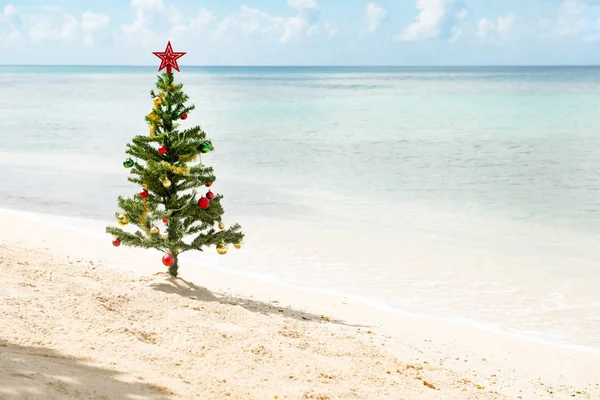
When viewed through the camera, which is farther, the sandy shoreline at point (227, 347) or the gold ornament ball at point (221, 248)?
the gold ornament ball at point (221, 248)

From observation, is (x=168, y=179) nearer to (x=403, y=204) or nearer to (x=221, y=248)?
(x=221, y=248)

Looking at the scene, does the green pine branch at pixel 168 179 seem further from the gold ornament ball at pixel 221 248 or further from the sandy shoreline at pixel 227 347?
the sandy shoreline at pixel 227 347

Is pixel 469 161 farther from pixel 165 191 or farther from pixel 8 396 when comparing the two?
pixel 8 396

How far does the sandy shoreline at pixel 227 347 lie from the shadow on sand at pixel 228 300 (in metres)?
0.03

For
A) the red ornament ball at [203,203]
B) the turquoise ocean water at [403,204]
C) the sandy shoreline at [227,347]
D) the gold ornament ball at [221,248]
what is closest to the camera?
the sandy shoreline at [227,347]

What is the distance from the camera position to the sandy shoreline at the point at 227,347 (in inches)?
229

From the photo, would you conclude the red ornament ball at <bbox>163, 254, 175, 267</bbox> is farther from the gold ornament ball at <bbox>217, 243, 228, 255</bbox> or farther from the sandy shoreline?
the gold ornament ball at <bbox>217, 243, 228, 255</bbox>

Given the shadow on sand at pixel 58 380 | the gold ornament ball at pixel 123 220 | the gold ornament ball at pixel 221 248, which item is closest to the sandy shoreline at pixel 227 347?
the shadow on sand at pixel 58 380

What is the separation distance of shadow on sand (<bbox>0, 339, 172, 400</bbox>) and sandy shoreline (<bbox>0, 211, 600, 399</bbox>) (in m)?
0.01

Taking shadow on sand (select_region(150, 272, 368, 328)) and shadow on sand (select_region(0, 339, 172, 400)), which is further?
shadow on sand (select_region(150, 272, 368, 328))

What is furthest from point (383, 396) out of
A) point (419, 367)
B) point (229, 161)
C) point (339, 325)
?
point (229, 161)

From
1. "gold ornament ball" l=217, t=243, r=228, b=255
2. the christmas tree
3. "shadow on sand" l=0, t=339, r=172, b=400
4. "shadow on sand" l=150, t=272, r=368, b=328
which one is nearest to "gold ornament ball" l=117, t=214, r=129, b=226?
the christmas tree

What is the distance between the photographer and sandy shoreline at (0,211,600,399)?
5.81 meters

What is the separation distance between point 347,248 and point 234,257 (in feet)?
7.41
